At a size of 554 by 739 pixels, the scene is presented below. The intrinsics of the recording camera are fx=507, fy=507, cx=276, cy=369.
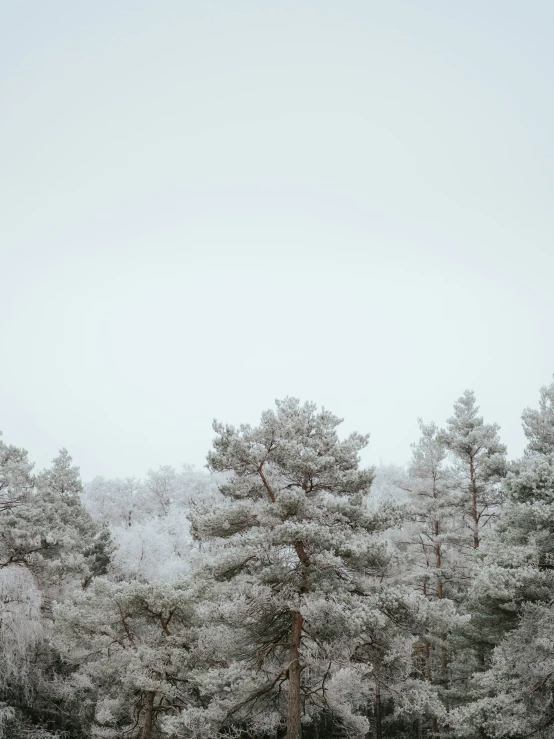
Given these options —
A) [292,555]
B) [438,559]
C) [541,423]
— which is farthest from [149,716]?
[541,423]

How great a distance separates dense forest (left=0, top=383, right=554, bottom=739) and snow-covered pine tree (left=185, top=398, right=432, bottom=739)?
5cm

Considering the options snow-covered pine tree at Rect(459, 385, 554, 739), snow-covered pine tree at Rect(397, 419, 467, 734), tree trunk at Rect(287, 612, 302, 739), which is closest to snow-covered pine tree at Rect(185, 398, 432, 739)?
tree trunk at Rect(287, 612, 302, 739)

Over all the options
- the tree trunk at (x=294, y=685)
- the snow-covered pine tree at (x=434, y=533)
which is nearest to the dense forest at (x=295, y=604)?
the tree trunk at (x=294, y=685)

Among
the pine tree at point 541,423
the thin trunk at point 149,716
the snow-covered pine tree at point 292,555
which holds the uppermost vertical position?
the pine tree at point 541,423

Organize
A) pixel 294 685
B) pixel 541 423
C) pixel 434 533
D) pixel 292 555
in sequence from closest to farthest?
pixel 294 685 → pixel 292 555 → pixel 541 423 → pixel 434 533

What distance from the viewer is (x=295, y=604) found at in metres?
11.5

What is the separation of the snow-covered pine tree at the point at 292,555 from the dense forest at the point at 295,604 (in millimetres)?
50

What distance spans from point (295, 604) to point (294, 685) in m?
2.27

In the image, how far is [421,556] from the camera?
24.4m

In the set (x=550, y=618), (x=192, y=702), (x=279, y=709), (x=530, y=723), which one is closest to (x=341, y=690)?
(x=279, y=709)

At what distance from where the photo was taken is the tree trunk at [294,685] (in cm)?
1166

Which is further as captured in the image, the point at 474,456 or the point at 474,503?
the point at 474,456

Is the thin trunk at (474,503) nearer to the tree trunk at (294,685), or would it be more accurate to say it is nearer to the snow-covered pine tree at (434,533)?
the snow-covered pine tree at (434,533)

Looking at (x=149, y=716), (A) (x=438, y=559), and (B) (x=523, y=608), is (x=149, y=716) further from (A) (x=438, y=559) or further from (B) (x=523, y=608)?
(A) (x=438, y=559)
